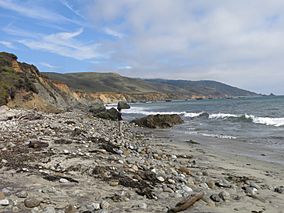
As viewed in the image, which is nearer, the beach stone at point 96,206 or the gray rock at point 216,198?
the beach stone at point 96,206

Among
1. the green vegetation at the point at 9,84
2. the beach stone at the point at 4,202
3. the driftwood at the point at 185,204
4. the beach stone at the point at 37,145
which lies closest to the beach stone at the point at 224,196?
the driftwood at the point at 185,204

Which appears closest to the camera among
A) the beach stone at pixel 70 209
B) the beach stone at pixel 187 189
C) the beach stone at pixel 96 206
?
the beach stone at pixel 70 209

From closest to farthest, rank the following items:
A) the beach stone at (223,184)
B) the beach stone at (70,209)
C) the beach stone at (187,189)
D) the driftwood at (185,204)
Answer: the beach stone at (70,209) → the driftwood at (185,204) → the beach stone at (187,189) → the beach stone at (223,184)

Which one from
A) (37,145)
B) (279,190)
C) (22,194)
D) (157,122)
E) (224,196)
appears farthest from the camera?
(157,122)

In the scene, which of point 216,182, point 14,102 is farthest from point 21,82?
point 216,182

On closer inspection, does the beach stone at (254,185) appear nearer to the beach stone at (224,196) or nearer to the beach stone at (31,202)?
the beach stone at (224,196)

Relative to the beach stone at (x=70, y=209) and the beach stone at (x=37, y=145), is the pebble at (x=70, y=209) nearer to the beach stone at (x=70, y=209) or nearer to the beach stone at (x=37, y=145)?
the beach stone at (x=70, y=209)

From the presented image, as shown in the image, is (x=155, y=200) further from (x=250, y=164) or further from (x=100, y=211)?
(x=250, y=164)

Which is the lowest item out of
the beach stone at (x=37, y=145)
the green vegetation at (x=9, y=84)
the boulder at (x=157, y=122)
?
the boulder at (x=157, y=122)

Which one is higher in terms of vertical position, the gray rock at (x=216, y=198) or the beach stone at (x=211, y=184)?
the gray rock at (x=216, y=198)

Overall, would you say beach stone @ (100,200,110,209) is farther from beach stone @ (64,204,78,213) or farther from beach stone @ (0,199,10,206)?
beach stone @ (0,199,10,206)

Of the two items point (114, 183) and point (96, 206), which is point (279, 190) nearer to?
point (114, 183)

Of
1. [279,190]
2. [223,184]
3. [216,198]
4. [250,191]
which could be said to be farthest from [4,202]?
[279,190]

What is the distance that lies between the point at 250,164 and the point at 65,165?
6.92m
